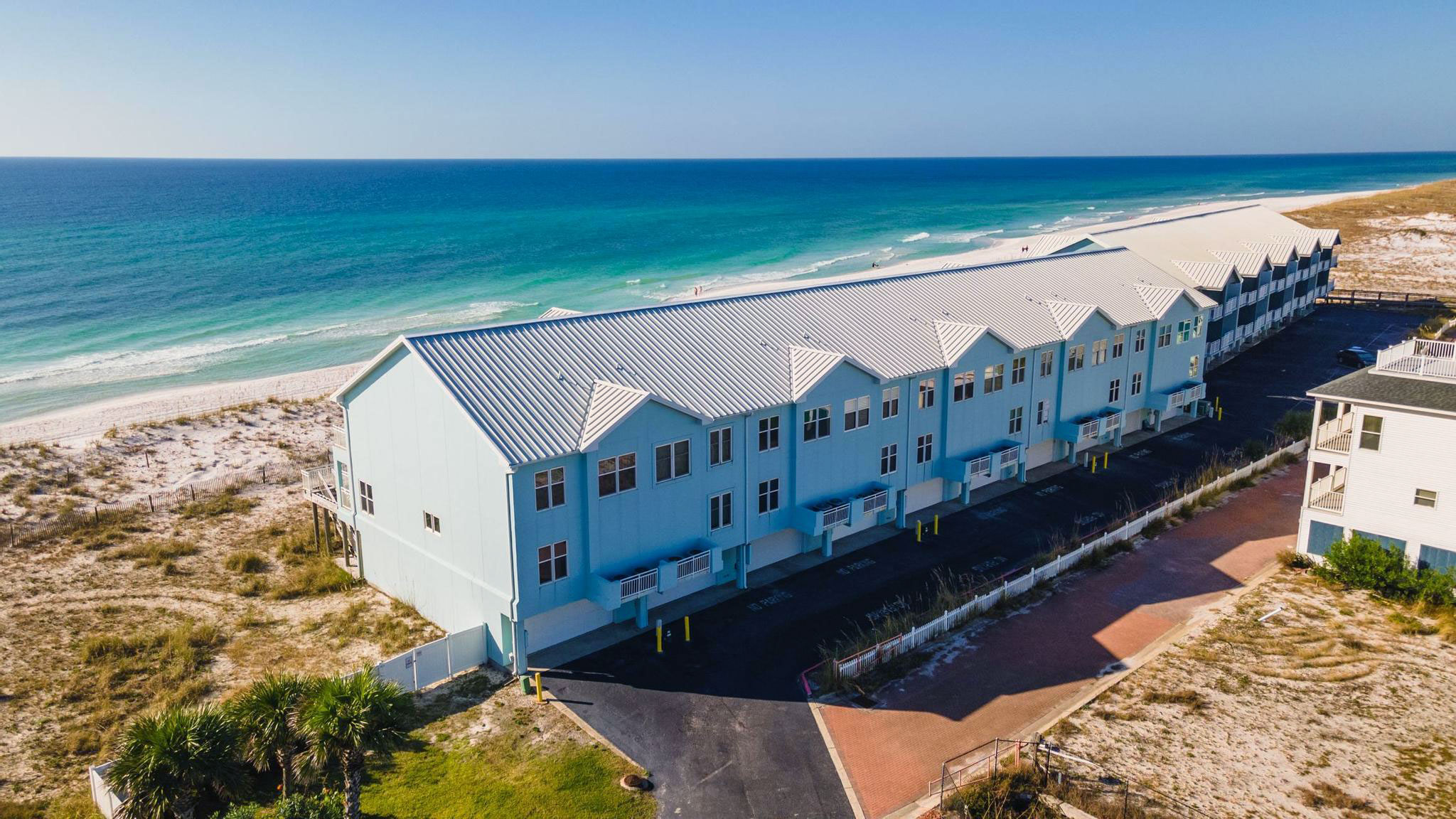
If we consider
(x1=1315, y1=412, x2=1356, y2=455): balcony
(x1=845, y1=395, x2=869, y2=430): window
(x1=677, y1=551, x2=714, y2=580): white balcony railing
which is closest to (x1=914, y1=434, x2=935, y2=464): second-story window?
(x1=845, y1=395, x2=869, y2=430): window

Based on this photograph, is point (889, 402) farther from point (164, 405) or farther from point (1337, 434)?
point (164, 405)

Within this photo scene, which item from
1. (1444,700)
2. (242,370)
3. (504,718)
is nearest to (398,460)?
(504,718)

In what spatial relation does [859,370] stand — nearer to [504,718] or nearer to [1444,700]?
[504,718]

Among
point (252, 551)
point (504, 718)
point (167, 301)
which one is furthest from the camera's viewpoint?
point (167, 301)

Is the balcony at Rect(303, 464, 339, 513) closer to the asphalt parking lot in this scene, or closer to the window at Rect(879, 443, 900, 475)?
the asphalt parking lot

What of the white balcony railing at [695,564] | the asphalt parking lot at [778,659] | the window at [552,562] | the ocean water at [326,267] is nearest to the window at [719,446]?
the white balcony railing at [695,564]

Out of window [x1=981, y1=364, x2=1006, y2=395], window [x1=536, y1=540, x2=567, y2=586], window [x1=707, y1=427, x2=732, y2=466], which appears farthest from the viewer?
window [x1=981, y1=364, x2=1006, y2=395]

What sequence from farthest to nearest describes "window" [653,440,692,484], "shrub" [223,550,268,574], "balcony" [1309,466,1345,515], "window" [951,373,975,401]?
"window" [951,373,975,401], "shrub" [223,550,268,574], "balcony" [1309,466,1345,515], "window" [653,440,692,484]
